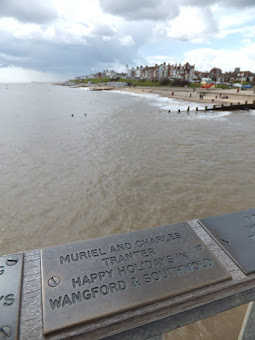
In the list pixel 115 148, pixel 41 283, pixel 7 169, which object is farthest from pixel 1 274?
pixel 115 148

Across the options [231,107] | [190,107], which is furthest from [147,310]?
[190,107]

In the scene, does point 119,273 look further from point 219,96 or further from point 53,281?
point 219,96

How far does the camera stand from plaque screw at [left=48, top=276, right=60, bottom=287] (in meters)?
2.01

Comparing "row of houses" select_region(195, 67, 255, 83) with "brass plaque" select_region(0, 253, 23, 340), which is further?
"row of houses" select_region(195, 67, 255, 83)

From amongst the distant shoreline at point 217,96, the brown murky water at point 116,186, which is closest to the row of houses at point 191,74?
the distant shoreline at point 217,96

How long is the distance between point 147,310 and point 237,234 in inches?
61.2

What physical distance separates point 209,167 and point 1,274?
10.8m

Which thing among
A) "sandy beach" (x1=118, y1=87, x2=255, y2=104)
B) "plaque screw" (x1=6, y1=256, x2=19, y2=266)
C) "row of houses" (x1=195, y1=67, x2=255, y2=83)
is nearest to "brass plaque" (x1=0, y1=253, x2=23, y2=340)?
"plaque screw" (x1=6, y1=256, x2=19, y2=266)

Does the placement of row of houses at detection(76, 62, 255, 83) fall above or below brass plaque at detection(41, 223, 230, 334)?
above

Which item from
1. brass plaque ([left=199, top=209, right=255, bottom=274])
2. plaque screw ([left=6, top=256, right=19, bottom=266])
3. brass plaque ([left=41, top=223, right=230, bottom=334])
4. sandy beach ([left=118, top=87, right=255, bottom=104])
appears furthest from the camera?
sandy beach ([left=118, top=87, right=255, bottom=104])

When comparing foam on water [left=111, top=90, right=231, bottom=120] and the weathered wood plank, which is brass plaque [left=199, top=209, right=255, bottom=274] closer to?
the weathered wood plank

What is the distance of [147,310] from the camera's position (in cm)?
185

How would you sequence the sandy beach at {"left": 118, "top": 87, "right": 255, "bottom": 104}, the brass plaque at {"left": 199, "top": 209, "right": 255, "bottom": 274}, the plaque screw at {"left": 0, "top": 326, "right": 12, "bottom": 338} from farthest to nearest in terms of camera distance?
the sandy beach at {"left": 118, "top": 87, "right": 255, "bottom": 104}
the brass plaque at {"left": 199, "top": 209, "right": 255, "bottom": 274}
the plaque screw at {"left": 0, "top": 326, "right": 12, "bottom": 338}

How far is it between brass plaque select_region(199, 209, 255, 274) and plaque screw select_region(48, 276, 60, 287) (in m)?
1.86
